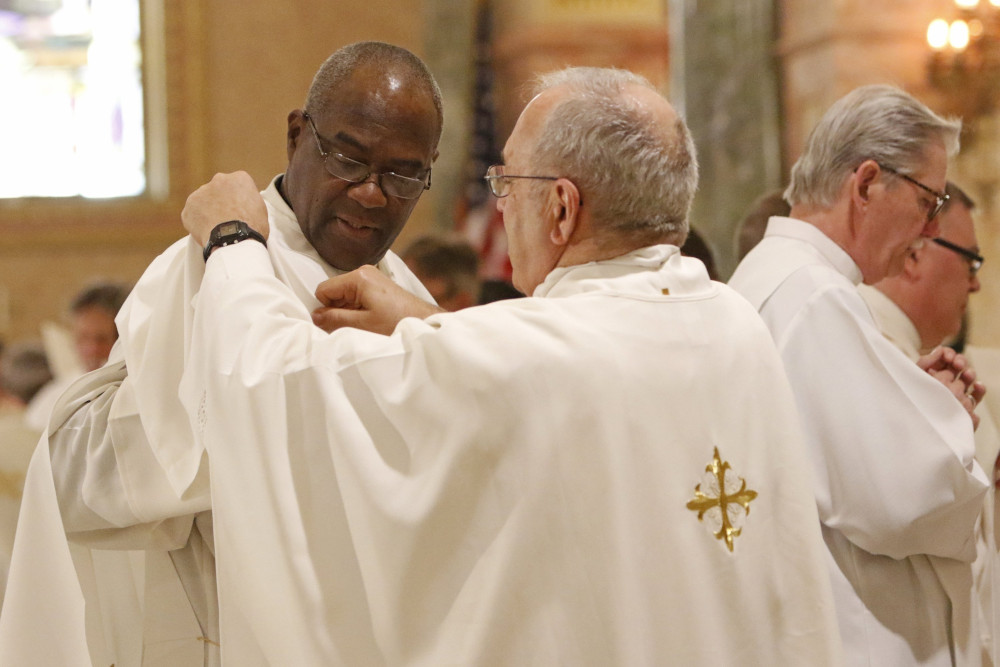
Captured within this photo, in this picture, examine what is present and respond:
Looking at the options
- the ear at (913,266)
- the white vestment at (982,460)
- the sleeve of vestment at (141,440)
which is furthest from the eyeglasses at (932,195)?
the sleeve of vestment at (141,440)

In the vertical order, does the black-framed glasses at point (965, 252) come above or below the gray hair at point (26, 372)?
above

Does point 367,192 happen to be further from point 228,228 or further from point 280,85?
point 280,85

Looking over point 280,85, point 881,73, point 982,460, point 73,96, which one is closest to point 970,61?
point 881,73

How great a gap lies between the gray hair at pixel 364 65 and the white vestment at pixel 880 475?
3.35 ft

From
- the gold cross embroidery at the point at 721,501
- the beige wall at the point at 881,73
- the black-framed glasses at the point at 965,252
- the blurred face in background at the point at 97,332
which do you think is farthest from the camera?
the beige wall at the point at 881,73

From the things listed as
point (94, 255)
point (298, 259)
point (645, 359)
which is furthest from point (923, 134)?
point (94, 255)

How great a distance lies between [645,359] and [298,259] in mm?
769

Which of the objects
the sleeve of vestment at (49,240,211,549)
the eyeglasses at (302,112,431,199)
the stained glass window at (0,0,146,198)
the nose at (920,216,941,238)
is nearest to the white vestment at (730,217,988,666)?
the nose at (920,216,941,238)

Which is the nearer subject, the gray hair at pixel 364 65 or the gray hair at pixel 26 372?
the gray hair at pixel 364 65

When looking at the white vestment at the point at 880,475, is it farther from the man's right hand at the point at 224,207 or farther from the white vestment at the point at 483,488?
the man's right hand at the point at 224,207

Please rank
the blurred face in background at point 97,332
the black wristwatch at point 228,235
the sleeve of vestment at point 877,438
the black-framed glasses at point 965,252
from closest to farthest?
1. the black wristwatch at point 228,235
2. the sleeve of vestment at point 877,438
3. the black-framed glasses at point 965,252
4. the blurred face in background at point 97,332

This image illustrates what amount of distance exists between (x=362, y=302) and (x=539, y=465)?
0.54 meters

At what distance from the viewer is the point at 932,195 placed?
2928mm

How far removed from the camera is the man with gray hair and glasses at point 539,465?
190cm
